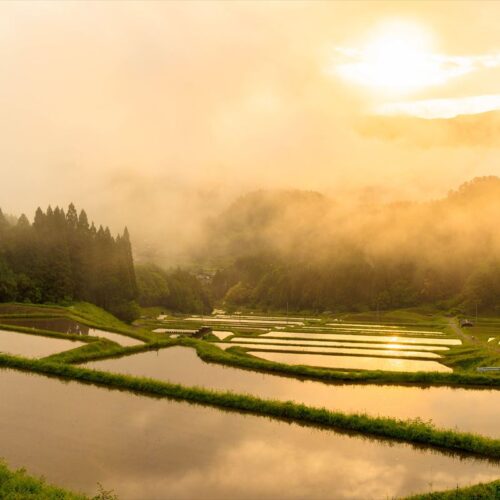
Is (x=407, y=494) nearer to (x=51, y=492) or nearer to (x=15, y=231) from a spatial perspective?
(x=51, y=492)

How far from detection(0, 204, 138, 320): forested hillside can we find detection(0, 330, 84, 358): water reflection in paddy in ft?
92.9

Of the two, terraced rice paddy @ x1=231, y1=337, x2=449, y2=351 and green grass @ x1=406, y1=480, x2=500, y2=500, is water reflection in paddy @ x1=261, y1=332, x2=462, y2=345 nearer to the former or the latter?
terraced rice paddy @ x1=231, y1=337, x2=449, y2=351

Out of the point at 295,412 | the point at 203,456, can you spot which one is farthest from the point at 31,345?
the point at 203,456

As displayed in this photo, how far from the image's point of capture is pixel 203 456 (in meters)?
19.5

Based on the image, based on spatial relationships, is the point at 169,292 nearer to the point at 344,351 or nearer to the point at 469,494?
the point at 344,351

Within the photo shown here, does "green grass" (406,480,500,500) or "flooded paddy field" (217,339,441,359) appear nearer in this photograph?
"green grass" (406,480,500,500)

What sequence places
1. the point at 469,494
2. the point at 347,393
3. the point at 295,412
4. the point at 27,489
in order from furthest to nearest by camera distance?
the point at 347,393 < the point at 295,412 < the point at 469,494 < the point at 27,489

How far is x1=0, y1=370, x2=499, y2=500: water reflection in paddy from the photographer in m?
17.2

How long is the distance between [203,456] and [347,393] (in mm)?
12547

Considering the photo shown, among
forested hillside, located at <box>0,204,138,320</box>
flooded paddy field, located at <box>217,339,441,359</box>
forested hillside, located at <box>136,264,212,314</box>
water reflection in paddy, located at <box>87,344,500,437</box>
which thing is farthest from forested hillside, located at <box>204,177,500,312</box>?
water reflection in paddy, located at <box>87,344,500,437</box>

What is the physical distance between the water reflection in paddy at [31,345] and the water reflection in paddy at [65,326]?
5153 millimetres

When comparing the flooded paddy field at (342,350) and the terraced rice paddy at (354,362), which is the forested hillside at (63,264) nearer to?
the flooded paddy field at (342,350)

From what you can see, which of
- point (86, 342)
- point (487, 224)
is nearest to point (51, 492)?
point (86, 342)

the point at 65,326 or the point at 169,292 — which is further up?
the point at 169,292
